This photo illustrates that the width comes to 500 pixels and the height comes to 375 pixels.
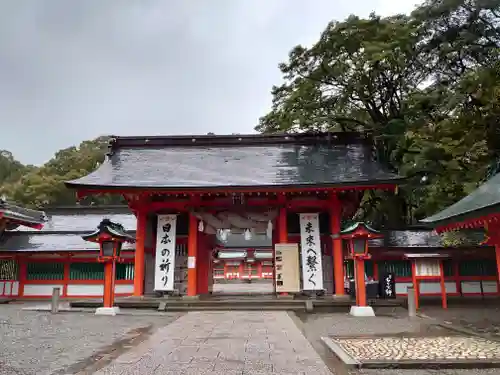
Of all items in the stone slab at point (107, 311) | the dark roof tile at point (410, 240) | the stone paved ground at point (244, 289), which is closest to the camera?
the stone slab at point (107, 311)

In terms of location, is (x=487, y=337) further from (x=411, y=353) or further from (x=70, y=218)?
(x=70, y=218)

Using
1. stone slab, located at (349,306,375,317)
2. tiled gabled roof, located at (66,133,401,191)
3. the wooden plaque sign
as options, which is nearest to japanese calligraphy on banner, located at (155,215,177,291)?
tiled gabled roof, located at (66,133,401,191)

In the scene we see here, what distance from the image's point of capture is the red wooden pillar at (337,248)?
595 inches

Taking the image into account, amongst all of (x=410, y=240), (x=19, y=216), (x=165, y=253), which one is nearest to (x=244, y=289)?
(x=165, y=253)

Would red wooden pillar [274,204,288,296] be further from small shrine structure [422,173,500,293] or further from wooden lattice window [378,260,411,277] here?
small shrine structure [422,173,500,293]

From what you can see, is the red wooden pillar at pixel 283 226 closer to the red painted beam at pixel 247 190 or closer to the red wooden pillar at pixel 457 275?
the red painted beam at pixel 247 190

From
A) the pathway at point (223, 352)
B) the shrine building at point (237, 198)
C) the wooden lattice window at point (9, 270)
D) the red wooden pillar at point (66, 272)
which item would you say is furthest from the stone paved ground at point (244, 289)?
the pathway at point (223, 352)

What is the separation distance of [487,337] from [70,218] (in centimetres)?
2209

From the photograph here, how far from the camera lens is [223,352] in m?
6.98

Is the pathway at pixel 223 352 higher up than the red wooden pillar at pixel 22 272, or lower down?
lower down

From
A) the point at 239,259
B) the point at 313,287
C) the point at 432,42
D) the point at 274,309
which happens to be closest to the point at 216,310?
the point at 274,309

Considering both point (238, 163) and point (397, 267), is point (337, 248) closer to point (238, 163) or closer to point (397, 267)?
point (397, 267)

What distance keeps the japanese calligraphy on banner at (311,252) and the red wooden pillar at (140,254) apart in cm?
625

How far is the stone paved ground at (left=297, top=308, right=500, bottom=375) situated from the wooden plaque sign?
2380 mm
